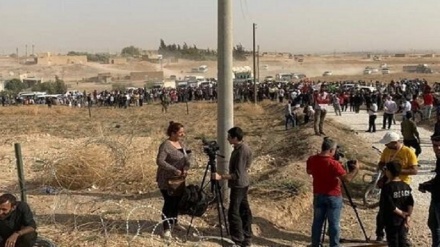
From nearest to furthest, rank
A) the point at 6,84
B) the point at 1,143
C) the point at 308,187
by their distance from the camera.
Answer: the point at 308,187
the point at 1,143
the point at 6,84

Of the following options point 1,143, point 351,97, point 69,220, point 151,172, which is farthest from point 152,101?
point 69,220

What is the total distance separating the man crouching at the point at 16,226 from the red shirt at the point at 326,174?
3267 millimetres

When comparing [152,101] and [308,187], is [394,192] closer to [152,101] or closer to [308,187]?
[308,187]

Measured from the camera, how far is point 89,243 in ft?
23.6

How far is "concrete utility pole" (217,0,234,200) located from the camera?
328 inches

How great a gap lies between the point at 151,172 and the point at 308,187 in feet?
11.3

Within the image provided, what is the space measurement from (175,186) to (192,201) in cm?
28

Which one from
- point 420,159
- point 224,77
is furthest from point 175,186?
point 420,159

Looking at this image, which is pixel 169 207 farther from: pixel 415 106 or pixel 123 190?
pixel 415 106

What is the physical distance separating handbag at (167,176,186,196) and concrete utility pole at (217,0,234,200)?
1.35 m

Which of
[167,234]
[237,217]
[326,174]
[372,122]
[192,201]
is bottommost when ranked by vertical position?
[372,122]

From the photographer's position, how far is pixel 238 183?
708cm

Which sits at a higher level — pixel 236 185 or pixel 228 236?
pixel 236 185

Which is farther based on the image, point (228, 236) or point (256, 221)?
point (256, 221)
